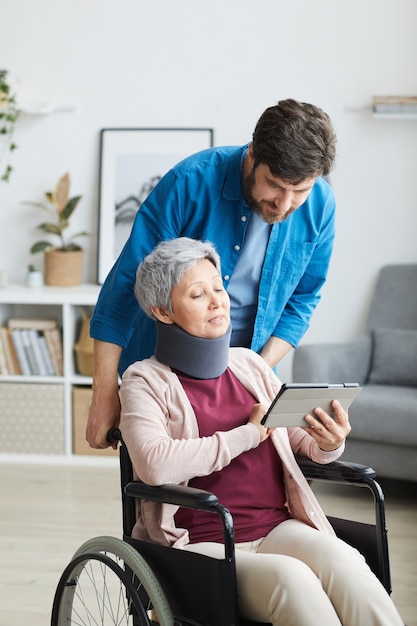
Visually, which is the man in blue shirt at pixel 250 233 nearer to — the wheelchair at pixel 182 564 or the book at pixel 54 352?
the wheelchair at pixel 182 564

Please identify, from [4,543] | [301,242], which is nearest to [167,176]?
[301,242]

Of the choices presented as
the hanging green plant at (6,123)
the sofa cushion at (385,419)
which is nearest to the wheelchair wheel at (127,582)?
the sofa cushion at (385,419)

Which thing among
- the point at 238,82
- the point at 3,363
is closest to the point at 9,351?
the point at 3,363

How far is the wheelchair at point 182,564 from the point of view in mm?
1731

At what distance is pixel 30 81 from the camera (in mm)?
4828

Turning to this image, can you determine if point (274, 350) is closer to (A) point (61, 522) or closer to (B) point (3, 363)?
(A) point (61, 522)

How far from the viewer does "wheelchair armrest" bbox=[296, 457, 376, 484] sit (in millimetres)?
1974

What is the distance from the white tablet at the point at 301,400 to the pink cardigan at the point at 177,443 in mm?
97

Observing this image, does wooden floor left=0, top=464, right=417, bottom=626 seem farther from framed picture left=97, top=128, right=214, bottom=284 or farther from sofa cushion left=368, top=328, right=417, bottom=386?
framed picture left=97, top=128, right=214, bottom=284

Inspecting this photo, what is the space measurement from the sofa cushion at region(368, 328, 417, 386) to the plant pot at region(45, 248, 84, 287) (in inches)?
59.7

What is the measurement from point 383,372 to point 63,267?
1627 millimetres

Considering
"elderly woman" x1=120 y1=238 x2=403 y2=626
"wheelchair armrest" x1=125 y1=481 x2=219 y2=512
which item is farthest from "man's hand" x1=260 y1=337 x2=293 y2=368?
"wheelchair armrest" x1=125 y1=481 x2=219 y2=512

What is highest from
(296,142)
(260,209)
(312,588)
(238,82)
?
(238,82)

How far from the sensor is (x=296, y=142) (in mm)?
1920
